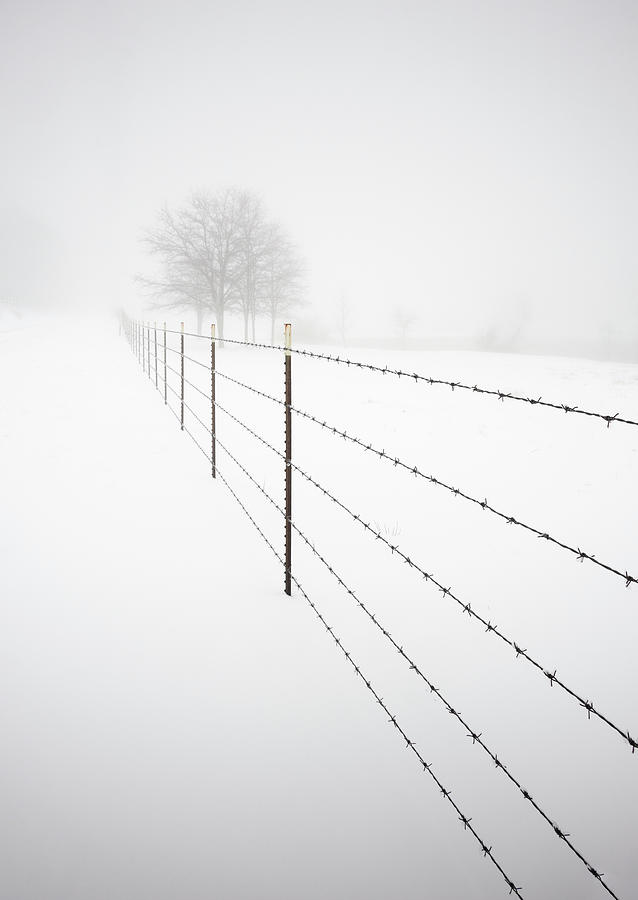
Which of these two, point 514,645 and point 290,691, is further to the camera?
point 290,691

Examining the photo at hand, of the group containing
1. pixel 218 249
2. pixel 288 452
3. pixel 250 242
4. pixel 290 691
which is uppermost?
pixel 250 242

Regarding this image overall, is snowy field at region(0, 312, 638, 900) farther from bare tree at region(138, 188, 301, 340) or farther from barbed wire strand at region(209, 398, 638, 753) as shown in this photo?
bare tree at region(138, 188, 301, 340)

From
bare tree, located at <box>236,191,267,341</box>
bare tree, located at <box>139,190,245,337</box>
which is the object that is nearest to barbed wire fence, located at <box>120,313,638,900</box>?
bare tree, located at <box>139,190,245,337</box>

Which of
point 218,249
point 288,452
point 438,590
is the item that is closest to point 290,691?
point 288,452

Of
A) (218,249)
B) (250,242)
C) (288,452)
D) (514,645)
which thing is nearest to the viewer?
(514,645)

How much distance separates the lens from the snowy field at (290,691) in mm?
1846

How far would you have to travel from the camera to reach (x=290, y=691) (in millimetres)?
2586

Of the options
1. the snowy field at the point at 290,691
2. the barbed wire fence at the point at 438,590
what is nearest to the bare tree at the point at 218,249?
the barbed wire fence at the point at 438,590

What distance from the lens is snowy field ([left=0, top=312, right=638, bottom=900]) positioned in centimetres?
185

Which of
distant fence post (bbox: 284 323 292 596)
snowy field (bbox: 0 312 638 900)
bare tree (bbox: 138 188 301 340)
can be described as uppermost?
bare tree (bbox: 138 188 301 340)

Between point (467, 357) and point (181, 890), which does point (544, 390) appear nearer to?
point (467, 357)

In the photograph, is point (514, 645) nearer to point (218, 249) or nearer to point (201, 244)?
point (218, 249)

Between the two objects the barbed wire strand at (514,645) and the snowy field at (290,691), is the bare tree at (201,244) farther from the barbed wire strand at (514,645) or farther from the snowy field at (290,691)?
the barbed wire strand at (514,645)

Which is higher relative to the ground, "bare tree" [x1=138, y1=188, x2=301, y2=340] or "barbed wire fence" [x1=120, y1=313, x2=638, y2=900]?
"bare tree" [x1=138, y1=188, x2=301, y2=340]
